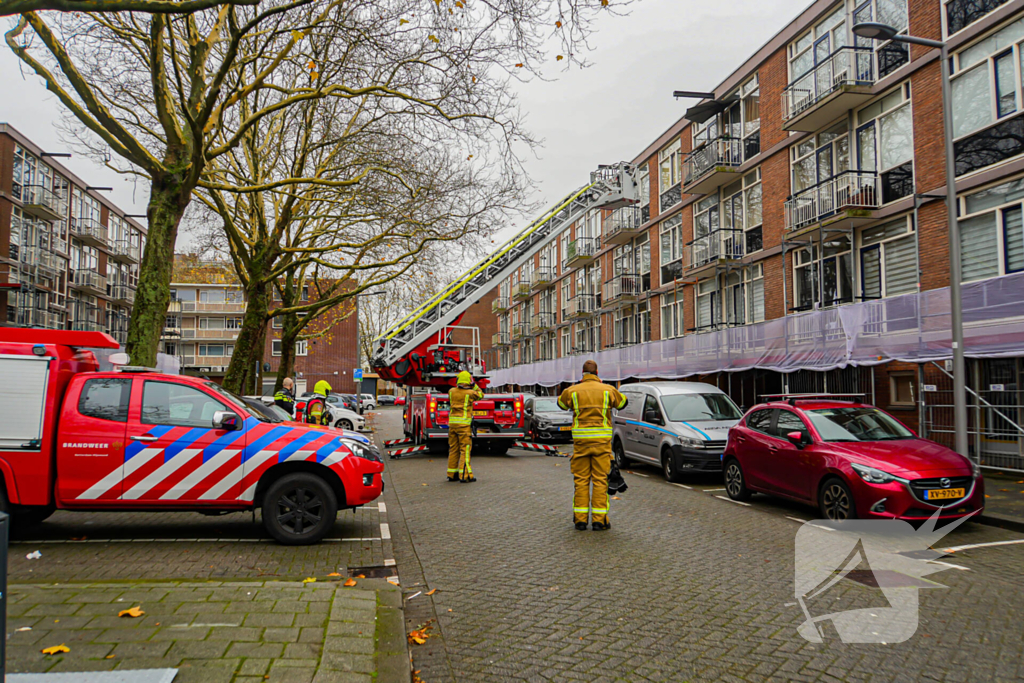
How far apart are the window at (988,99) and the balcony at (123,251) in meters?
51.3

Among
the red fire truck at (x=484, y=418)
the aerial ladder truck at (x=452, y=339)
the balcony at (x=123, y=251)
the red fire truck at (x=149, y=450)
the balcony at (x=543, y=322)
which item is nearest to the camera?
the red fire truck at (x=149, y=450)

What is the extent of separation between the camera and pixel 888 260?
16.8 metres

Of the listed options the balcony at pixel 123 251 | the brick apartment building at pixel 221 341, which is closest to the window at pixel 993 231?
the balcony at pixel 123 251

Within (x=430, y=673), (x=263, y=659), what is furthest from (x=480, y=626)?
(x=263, y=659)

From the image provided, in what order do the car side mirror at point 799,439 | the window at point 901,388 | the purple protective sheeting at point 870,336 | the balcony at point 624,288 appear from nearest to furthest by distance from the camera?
the car side mirror at point 799,439 → the purple protective sheeting at point 870,336 → the window at point 901,388 → the balcony at point 624,288

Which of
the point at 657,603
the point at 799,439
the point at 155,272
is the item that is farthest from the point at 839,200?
the point at 155,272

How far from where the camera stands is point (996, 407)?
1260cm

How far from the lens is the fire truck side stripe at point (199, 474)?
7086mm

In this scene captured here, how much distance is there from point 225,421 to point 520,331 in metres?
45.3

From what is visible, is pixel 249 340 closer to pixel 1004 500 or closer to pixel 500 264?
pixel 500 264

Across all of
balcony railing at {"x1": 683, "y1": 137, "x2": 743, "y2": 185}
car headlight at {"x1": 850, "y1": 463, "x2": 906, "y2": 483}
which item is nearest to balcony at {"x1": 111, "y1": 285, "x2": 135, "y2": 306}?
balcony railing at {"x1": 683, "y1": 137, "x2": 743, "y2": 185}

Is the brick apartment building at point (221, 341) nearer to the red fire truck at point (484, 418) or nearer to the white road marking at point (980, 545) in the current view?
the red fire truck at point (484, 418)

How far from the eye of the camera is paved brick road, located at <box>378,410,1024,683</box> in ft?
13.4

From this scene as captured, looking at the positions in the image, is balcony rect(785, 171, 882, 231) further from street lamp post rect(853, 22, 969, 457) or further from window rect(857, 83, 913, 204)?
street lamp post rect(853, 22, 969, 457)
